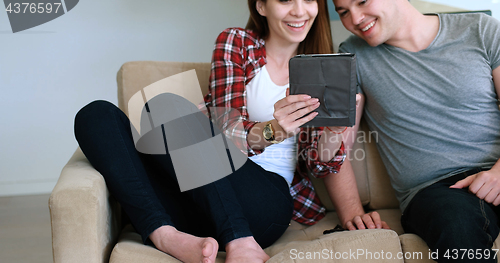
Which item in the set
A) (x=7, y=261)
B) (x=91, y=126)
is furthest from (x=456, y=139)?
(x=7, y=261)

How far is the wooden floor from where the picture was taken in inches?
73.5

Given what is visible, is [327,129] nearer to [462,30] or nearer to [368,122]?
[368,122]

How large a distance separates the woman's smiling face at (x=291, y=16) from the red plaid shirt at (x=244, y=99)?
100 millimetres

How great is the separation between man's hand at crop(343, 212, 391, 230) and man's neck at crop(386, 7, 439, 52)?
0.56 m

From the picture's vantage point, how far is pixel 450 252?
1.03 meters

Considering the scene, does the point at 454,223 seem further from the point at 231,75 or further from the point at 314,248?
the point at 231,75

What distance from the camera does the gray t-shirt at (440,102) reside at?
1320 mm

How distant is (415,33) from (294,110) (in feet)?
1.90

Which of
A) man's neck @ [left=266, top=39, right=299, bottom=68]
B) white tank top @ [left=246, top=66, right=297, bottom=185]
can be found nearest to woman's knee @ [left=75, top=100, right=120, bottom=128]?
white tank top @ [left=246, top=66, right=297, bottom=185]

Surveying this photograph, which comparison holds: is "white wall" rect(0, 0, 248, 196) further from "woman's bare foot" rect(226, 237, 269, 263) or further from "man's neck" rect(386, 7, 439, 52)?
"woman's bare foot" rect(226, 237, 269, 263)

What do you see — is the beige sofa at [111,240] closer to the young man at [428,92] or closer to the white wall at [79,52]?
the young man at [428,92]

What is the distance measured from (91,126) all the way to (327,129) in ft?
2.23

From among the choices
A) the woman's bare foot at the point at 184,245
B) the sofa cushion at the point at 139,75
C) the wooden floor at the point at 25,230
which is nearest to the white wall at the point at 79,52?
the wooden floor at the point at 25,230

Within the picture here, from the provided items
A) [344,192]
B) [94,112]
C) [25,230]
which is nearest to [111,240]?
[94,112]
